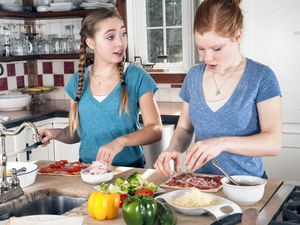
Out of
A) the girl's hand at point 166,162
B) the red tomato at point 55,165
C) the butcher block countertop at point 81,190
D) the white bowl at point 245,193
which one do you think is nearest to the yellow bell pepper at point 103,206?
the butcher block countertop at point 81,190

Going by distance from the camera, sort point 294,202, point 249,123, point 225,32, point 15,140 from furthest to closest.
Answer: point 15,140, point 249,123, point 225,32, point 294,202

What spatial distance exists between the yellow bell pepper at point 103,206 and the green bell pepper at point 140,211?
0.31 feet

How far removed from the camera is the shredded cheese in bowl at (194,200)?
1.54 m

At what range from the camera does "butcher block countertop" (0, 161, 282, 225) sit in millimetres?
1510

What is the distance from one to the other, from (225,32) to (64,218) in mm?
836

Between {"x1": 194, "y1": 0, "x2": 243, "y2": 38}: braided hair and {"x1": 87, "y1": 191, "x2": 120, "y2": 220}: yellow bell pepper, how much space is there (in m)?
0.67

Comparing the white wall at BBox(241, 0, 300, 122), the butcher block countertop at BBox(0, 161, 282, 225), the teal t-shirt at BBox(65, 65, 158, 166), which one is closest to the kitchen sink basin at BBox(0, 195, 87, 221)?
the butcher block countertop at BBox(0, 161, 282, 225)

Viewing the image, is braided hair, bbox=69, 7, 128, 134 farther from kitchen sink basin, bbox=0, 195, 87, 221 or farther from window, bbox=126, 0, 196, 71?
window, bbox=126, 0, 196, 71

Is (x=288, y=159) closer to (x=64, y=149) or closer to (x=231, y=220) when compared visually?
(x=64, y=149)

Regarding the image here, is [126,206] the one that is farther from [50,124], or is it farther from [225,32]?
[50,124]

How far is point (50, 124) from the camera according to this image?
144 inches

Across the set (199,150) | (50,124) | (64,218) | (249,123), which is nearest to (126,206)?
(64,218)

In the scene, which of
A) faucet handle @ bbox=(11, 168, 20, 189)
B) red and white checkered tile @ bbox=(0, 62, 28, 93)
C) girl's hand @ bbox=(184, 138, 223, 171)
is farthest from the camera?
red and white checkered tile @ bbox=(0, 62, 28, 93)

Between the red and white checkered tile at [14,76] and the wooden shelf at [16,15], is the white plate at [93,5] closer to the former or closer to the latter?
the wooden shelf at [16,15]
